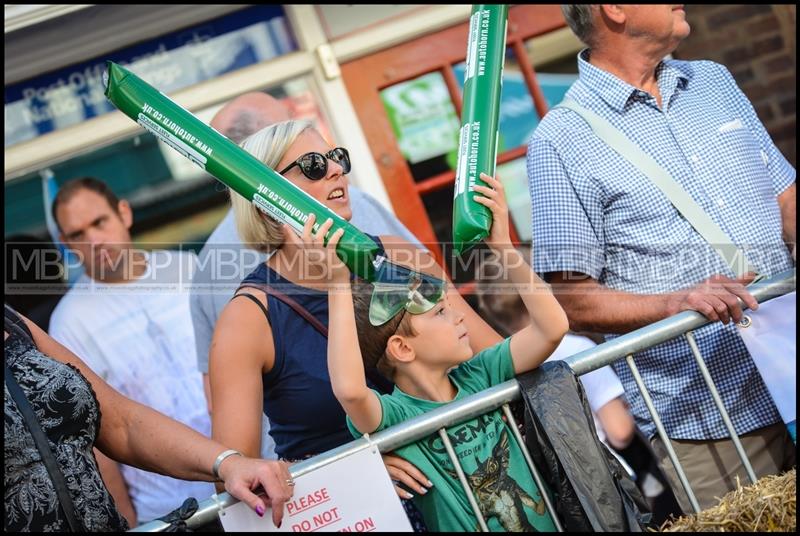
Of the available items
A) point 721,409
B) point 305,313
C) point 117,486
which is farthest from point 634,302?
point 117,486

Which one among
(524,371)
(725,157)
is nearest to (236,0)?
(725,157)

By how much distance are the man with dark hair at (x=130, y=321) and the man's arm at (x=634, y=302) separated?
160 centimetres

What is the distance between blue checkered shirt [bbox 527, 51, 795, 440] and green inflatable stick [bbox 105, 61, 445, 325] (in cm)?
92

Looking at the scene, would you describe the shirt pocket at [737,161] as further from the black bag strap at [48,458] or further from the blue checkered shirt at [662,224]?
the black bag strap at [48,458]

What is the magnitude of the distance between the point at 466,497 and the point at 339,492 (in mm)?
315

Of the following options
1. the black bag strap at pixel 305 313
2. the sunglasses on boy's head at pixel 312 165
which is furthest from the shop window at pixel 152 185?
the black bag strap at pixel 305 313

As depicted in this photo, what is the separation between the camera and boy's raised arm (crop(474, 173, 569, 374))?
254 cm

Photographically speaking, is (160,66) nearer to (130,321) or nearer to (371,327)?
(130,321)

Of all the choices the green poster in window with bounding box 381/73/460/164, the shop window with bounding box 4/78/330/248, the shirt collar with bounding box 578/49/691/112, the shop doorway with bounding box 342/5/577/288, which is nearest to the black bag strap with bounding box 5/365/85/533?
the shirt collar with bounding box 578/49/691/112

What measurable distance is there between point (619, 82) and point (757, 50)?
91.4 inches

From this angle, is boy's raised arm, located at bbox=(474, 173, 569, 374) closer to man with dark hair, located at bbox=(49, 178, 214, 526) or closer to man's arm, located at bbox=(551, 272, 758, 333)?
man's arm, located at bbox=(551, 272, 758, 333)

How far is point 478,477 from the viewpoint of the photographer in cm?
263

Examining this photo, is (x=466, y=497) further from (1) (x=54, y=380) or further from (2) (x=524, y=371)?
(1) (x=54, y=380)

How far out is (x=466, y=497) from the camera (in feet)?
8.59
